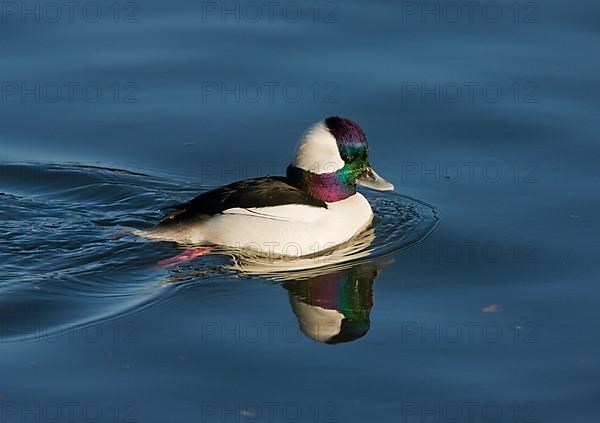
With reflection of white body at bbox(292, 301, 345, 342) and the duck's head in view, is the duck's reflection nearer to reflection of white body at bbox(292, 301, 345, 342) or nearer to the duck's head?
reflection of white body at bbox(292, 301, 345, 342)

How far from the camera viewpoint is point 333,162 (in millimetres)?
12812

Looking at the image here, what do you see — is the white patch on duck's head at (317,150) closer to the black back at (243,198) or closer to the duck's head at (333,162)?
the duck's head at (333,162)

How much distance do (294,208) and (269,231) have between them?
0.32 meters

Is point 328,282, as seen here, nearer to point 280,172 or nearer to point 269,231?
point 269,231

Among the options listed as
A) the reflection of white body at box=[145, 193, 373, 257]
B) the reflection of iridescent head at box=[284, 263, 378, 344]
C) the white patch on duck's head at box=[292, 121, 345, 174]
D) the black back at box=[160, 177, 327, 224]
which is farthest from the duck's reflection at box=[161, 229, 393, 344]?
the white patch on duck's head at box=[292, 121, 345, 174]

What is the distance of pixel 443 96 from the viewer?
596 inches

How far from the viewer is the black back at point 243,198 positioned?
1240 cm

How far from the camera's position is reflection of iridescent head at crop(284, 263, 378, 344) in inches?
431

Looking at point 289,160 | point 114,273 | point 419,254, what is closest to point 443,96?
point 289,160

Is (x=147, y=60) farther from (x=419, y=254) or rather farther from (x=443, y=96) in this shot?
(x=419, y=254)

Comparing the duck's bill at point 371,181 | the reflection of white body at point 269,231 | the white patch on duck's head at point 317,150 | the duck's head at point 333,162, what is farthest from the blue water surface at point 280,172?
the white patch on duck's head at point 317,150

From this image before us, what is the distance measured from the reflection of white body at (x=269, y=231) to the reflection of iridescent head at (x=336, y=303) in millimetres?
547

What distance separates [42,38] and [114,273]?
5.48 metres

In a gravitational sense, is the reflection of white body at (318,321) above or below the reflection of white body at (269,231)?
below
